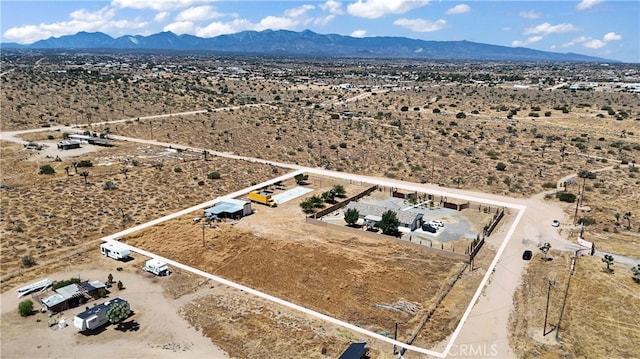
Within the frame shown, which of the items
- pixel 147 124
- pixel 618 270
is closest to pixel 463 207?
pixel 618 270

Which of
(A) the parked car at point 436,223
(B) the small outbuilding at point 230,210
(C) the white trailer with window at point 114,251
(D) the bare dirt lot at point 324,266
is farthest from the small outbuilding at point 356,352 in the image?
(B) the small outbuilding at point 230,210

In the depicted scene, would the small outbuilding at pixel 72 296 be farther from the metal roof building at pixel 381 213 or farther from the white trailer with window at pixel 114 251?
the metal roof building at pixel 381 213

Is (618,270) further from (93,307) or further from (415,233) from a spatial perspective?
(93,307)

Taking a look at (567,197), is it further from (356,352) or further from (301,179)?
(356,352)

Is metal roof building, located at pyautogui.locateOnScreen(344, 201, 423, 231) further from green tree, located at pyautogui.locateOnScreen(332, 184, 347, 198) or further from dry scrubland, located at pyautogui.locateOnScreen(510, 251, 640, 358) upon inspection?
dry scrubland, located at pyautogui.locateOnScreen(510, 251, 640, 358)

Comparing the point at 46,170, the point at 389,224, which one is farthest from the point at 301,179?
the point at 46,170

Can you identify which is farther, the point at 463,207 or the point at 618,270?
the point at 463,207
